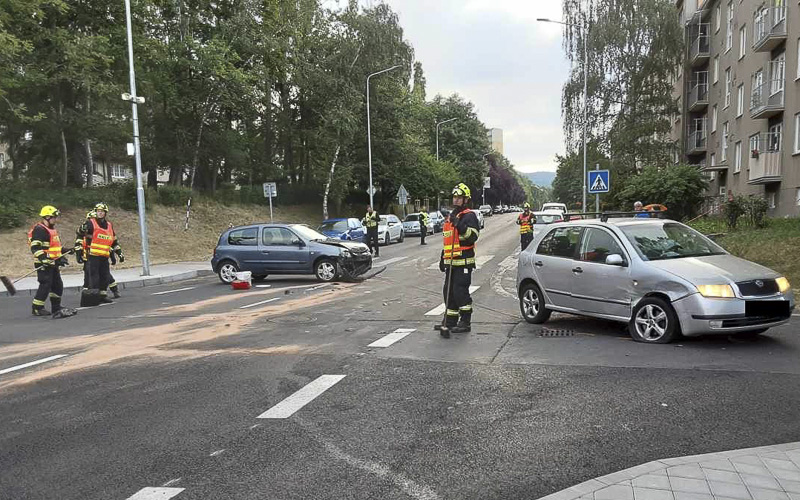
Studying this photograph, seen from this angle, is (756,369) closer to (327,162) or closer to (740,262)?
(740,262)

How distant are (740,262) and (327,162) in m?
32.1

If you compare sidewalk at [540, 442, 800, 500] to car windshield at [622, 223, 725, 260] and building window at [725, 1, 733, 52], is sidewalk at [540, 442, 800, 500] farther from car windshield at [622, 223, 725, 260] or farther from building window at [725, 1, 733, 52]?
building window at [725, 1, 733, 52]

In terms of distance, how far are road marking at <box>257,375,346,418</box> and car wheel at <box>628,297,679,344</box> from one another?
11.5 ft

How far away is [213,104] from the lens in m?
29.5

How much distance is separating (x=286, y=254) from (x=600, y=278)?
31.0ft

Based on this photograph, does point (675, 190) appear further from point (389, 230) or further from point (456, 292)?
point (456, 292)

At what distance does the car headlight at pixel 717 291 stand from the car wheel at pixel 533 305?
93.9 inches

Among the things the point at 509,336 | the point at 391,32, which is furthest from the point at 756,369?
the point at 391,32

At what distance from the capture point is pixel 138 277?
17047mm

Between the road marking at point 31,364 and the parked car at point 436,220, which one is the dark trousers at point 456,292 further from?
the parked car at point 436,220

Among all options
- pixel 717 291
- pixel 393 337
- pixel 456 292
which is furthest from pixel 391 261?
pixel 717 291

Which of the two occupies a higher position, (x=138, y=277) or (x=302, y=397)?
(x=302, y=397)

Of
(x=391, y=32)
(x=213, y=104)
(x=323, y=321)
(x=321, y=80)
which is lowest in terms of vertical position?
(x=323, y=321)

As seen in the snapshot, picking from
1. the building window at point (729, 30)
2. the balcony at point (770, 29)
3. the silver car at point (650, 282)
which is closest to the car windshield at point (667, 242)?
the silver car at point (650, 282)
